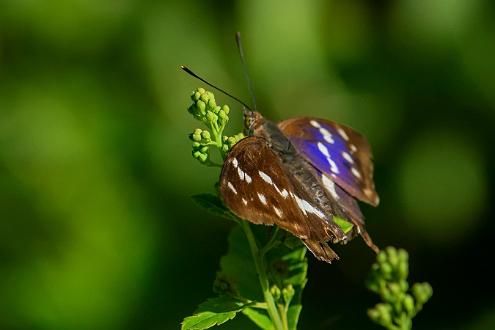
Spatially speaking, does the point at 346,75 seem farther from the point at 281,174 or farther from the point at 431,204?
the point at 281,174

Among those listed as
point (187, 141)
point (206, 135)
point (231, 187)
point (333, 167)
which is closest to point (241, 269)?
point (231, 187)

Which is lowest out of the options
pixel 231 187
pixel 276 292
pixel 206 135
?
pixel 276 292

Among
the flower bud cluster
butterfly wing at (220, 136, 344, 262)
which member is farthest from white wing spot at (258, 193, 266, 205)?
the flower bud cluster

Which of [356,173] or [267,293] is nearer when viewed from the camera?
[267,293]

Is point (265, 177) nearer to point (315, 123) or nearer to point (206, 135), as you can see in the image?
point (206, 135)

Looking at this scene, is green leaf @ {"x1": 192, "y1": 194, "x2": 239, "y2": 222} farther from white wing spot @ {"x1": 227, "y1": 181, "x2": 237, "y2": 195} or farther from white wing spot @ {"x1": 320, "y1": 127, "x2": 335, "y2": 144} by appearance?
white wing spot @ {"x1": 320, "y1": 127, "x2": 335, "y2": 144}

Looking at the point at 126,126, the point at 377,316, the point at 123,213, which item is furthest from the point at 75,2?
the point at 377,316

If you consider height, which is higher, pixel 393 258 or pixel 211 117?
pixel 211 117
